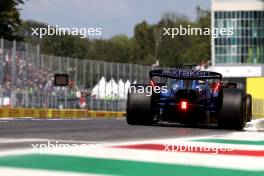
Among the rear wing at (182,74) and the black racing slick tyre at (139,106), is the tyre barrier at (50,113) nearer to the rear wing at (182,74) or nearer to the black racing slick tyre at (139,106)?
the black racing slick tyre at (139,106)

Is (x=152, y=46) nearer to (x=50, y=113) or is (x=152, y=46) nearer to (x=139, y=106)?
(x=50, y=113)

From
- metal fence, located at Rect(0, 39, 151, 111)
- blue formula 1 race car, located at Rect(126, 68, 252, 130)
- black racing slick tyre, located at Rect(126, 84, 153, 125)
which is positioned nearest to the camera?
blue formula 1 race car, located at Rect(126, 68, 252, 130)

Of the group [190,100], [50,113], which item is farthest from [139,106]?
[50,113]

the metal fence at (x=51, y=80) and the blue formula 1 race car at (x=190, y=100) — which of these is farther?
the metal fence at (x=51, y=80)

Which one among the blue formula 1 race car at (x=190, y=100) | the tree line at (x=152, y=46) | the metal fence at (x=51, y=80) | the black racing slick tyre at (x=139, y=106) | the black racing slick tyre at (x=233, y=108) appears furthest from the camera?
the tree line at (x=152, y=46)

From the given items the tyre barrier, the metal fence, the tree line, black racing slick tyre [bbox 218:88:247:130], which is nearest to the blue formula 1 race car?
black racing slick tyre [bbox 218:88:247:130]

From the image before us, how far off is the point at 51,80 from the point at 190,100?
2029 cm

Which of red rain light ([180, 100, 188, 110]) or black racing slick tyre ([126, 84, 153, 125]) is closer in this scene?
red rain light ([180, 100, 188, 110])

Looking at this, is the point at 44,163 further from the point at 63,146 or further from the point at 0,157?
the point at 63,146

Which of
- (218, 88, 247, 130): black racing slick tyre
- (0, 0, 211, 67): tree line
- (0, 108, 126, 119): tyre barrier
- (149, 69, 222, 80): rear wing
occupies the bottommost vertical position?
(0, 108, 126, 119): tyre barrier

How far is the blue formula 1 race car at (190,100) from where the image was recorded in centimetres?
1240

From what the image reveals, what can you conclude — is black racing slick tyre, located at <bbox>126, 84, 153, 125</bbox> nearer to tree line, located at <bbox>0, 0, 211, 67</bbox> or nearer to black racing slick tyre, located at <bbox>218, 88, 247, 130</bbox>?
black racing slick tyre, located at <bbox>218, 88, 247, 130</bbox>

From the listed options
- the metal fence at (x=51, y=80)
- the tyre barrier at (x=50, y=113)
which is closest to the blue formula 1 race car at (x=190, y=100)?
the tyre barrier at (x=50, y=113)

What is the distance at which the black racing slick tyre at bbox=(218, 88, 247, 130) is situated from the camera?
12266 millimetres
